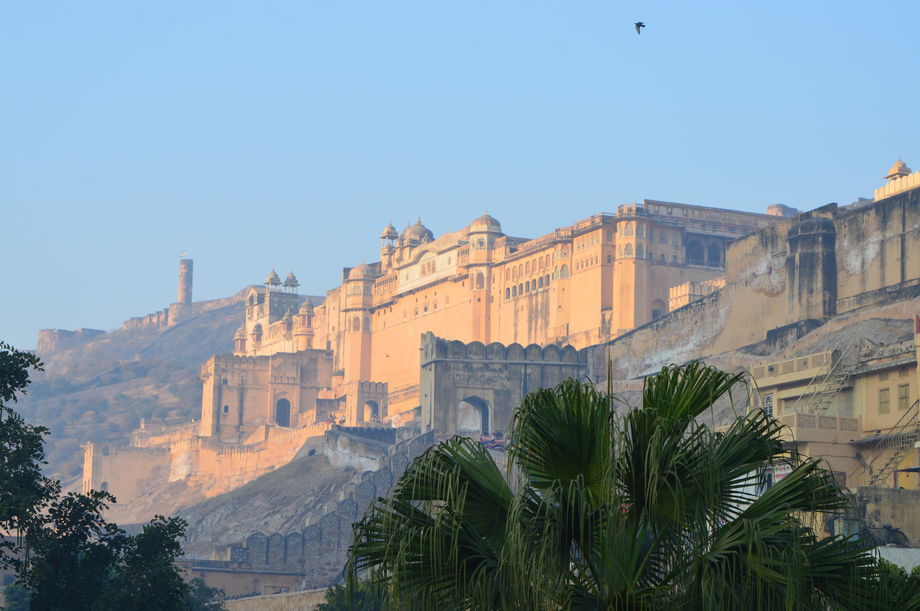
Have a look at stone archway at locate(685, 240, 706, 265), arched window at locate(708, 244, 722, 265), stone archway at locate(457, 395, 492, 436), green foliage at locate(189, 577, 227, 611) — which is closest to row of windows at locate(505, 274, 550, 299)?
stone archway at locate(685, 240, 706, 265)

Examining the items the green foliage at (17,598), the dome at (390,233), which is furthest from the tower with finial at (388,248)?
the green foliage at (17,598)

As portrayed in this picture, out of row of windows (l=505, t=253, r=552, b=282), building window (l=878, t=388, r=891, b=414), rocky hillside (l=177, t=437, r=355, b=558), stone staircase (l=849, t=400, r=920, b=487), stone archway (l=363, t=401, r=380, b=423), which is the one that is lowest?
rocky hillside (l=177, t=437, r=355, b=558)

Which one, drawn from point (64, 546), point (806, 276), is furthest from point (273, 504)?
point (64, 546)

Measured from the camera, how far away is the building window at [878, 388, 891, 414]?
31297 millimetres

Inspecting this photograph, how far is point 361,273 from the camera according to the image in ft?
292

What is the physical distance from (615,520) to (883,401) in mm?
23997

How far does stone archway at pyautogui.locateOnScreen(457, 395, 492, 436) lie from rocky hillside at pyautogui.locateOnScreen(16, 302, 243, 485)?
54768 mm

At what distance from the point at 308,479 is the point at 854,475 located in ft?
125

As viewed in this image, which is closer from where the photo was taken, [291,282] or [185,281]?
[291,282]

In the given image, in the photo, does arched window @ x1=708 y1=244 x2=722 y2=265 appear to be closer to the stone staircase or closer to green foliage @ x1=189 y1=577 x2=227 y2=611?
green foliage @ x1=189 y1=577 x2=227 y2=611

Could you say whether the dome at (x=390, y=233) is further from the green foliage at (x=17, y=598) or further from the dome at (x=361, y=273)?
the green foliage at (x=17, y=598)

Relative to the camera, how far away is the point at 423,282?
8100 cm

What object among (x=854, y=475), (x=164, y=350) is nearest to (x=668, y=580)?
(x=854, y=475)

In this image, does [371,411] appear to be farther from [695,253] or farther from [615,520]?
[615,520]
